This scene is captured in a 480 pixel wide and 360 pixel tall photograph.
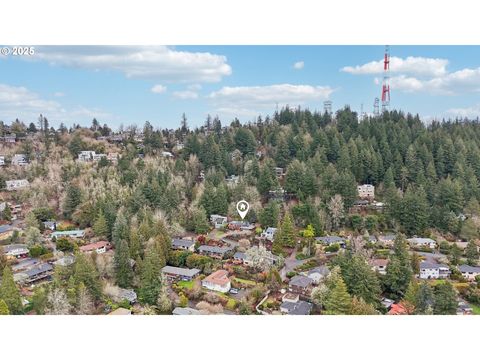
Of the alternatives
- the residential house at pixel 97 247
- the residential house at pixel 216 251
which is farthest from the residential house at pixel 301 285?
the residential house at pixel 97 247

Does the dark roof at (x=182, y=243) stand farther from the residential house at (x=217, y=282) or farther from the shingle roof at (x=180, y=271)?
the residential house at (x=217, y=282)

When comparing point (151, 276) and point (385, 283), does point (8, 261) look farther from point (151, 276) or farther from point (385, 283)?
point (385, 283)

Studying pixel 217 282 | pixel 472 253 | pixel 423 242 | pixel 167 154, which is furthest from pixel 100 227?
pixel 472 253

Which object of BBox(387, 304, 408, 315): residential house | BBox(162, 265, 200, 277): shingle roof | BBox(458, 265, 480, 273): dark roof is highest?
BBox(458, 265, 480, 273): dark roof

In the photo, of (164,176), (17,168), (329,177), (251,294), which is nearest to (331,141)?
(329,177)

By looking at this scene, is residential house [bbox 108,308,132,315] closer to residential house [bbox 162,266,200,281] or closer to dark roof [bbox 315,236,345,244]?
residential house [bbox 162,266,200,281]

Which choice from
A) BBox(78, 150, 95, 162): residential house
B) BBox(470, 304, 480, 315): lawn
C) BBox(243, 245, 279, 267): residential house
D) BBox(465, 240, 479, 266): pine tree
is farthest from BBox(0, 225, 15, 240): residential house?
BBox(465, 240, 479, 266): pine tree
